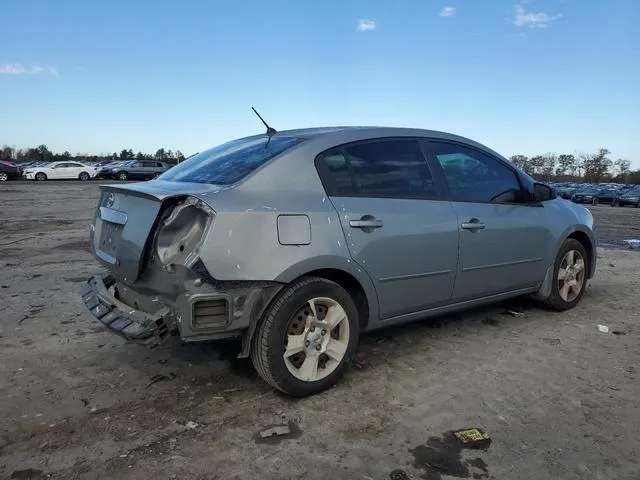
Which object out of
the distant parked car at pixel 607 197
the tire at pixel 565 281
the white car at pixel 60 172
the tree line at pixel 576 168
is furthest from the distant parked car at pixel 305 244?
the tree line at pixel 576 168

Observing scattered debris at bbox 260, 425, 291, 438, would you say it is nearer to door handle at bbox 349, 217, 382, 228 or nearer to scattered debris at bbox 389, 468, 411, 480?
scattered debris at bbox 389, 468, 411, 480

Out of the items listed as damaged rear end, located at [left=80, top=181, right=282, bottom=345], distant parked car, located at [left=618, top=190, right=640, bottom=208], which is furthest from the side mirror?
distant parked car, located at [left=618, top=190, right=640, bottom=208]

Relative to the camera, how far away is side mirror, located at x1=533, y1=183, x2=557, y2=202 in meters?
4.93

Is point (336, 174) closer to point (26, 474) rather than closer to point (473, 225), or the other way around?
point (473, 225)

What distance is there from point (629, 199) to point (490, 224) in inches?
1578

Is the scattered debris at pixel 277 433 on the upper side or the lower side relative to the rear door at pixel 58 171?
lower

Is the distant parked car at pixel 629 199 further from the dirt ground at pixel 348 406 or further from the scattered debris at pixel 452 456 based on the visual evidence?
the scattered debris at pixel 452 456

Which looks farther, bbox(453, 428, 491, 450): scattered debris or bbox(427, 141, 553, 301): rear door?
bbox(427, 141, 553, 301): rear door

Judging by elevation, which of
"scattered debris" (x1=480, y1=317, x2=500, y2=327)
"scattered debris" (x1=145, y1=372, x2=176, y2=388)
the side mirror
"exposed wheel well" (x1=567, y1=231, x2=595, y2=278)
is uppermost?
the side mirror

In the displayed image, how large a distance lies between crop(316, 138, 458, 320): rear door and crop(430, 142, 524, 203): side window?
0.22 m

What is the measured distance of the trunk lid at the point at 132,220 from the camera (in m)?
3.11

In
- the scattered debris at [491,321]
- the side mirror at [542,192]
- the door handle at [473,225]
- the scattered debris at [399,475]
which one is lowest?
the scattered debris at [399,475]

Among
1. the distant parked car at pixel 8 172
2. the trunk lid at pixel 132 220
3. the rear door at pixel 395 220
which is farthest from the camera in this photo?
the distant parked car at pixel 8 172

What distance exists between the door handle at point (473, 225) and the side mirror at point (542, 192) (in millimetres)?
954
